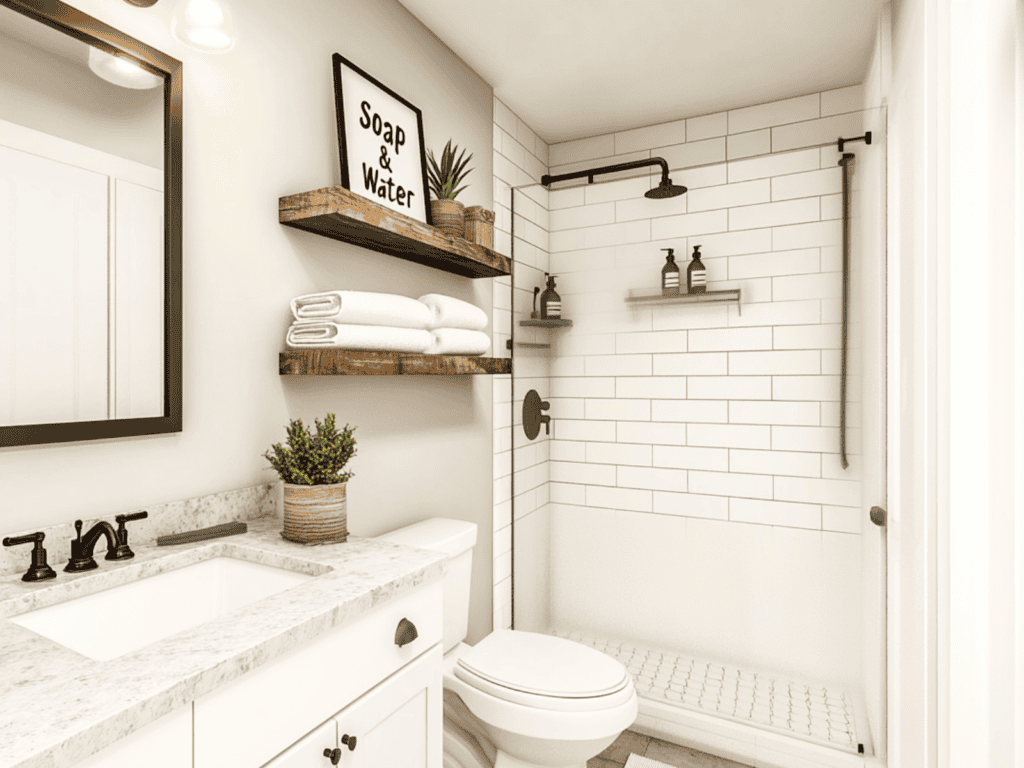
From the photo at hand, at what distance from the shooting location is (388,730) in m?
1.02

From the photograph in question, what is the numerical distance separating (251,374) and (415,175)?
88 centimetres

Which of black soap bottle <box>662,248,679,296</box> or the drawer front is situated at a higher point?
black soap bottle <box>662,248,679,296</box>

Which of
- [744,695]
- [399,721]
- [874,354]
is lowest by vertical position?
[744,695]

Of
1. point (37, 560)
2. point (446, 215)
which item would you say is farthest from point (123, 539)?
point (446, 215)

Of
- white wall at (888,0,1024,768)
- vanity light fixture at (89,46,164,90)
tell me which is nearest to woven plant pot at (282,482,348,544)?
vanity light fixture at (89,46,164,90)

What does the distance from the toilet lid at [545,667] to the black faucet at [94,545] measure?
3.28 ft

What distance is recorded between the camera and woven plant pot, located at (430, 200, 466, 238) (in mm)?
1816

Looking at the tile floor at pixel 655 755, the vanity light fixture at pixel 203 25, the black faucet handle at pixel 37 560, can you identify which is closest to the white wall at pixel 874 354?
the tile floor at pixel 655 755

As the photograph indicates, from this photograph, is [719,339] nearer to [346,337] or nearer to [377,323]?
[377,323]

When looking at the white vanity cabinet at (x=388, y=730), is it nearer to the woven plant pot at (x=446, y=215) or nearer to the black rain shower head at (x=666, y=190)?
the woven plant pot at (x=446, y=215)

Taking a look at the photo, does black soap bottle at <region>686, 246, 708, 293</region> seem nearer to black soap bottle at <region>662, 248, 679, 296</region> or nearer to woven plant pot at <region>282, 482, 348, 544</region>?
black soap bottle at <region>662, 248, 679, 296</region>

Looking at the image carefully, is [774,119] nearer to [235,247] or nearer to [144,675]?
[235,247]

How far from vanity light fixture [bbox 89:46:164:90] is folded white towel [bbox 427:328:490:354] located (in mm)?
874

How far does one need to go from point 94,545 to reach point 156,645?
14.3 inches
